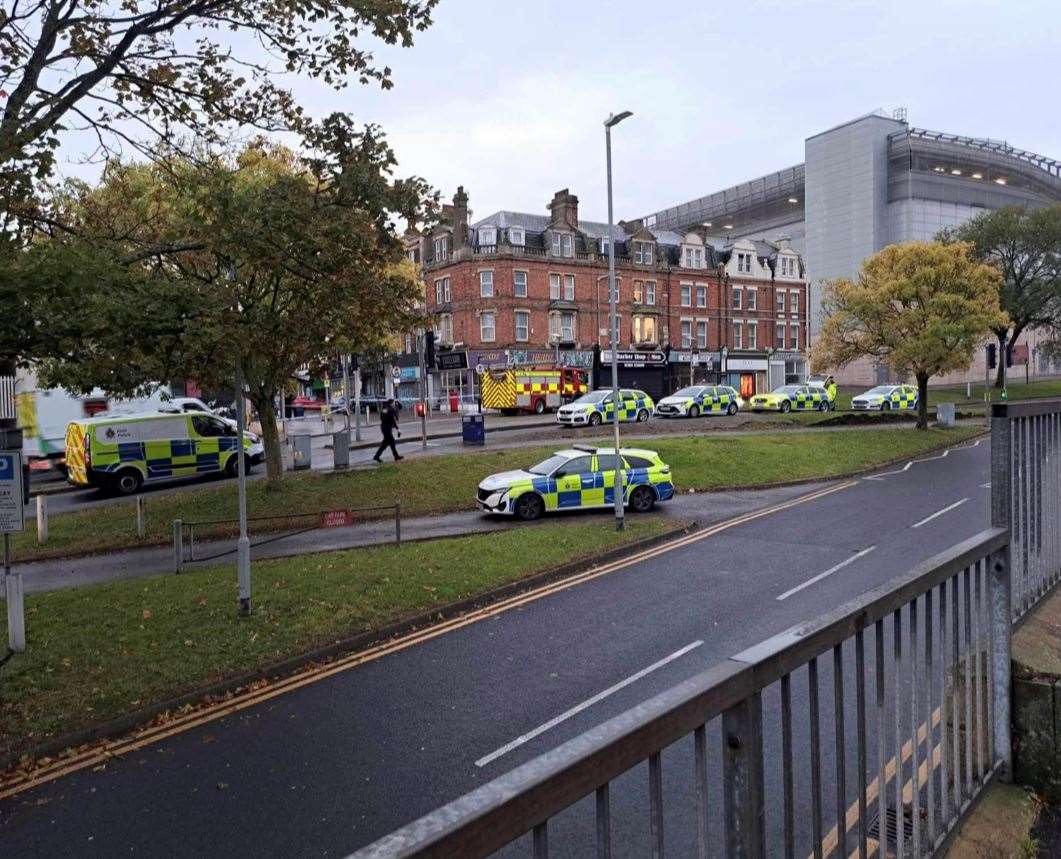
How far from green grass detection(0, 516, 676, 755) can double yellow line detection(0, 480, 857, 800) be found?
357 mm

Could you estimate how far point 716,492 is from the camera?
21.4 m

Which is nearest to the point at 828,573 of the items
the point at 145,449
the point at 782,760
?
the point at 782,760

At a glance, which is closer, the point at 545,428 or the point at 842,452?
the point at 842,452

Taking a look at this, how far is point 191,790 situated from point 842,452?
2409 centimetres

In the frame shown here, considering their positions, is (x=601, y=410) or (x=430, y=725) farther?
(x=601, y=410)

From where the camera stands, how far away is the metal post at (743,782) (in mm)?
1939

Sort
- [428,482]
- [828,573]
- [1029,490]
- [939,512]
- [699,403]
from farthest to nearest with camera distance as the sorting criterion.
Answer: [699,403] → [428,482] → [939,512] → [828,573] → [1029,490]

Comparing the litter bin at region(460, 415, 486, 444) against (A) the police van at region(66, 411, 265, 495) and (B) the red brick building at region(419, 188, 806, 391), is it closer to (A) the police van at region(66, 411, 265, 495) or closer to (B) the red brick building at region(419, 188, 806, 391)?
(A) the police van at region(66, 411, 265, 495)

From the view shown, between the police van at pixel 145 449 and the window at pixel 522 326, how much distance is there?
2751cm

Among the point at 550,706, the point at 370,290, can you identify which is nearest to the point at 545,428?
the point at 370,290

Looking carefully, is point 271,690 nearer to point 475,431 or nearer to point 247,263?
point 247,263

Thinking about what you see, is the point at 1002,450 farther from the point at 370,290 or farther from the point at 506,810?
the point at 370,290

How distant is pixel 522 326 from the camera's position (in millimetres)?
49625

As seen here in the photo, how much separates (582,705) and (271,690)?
343 centimetres
